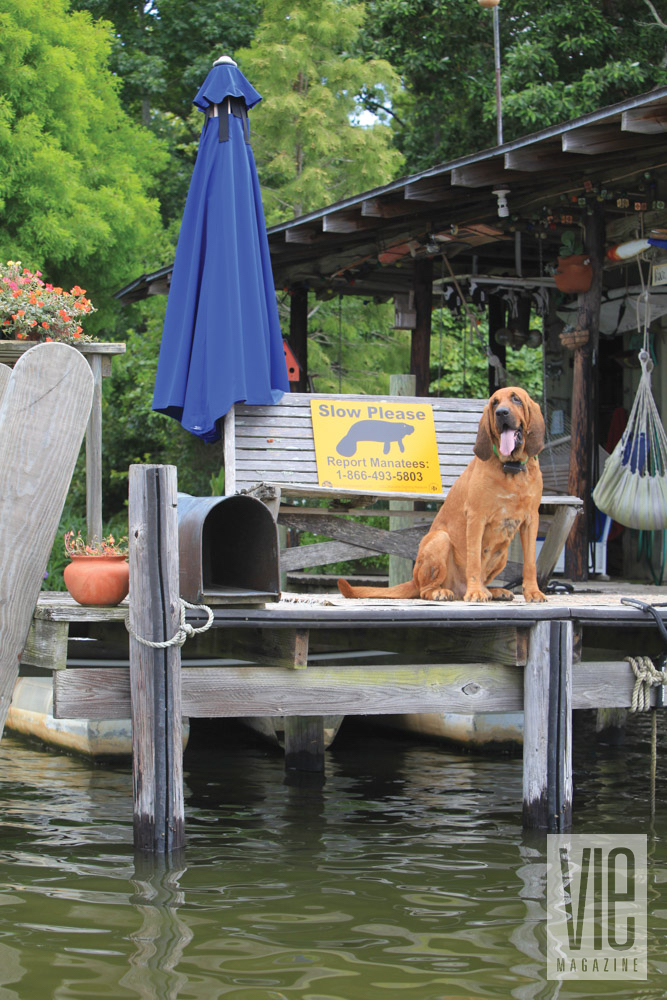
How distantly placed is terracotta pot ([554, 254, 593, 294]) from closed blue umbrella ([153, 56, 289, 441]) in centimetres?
229

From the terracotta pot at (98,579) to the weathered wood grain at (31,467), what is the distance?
0.19 m

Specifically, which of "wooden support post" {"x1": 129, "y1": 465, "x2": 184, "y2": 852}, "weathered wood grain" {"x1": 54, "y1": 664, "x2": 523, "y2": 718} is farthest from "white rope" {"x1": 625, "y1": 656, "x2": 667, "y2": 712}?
"wooden support post" {"x1": 129, "y1": 465, "x2": 184, "y2": 852}

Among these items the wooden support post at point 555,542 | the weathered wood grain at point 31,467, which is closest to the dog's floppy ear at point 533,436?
the wooden support post at point 555,542

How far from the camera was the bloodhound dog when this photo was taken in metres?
6.06

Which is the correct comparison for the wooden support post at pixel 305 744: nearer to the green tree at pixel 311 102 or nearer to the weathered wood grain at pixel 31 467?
the weathered wood grain at pixel 31 467

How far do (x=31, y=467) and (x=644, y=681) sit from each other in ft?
10.1

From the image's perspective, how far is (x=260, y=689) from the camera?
5188 millimetres

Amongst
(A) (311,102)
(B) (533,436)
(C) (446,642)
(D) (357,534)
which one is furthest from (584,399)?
(A) (311,102)

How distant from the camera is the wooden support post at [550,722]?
212 inches

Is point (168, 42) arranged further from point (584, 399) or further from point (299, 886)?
point (299, 886)

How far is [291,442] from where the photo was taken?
7797 mm

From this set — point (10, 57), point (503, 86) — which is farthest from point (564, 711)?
point (503, 86)

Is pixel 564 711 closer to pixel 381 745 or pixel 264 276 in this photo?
pixel 381 745

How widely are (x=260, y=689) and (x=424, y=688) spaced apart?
803 millimetres
